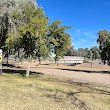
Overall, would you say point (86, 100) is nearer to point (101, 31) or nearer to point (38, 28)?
point (38, 28)

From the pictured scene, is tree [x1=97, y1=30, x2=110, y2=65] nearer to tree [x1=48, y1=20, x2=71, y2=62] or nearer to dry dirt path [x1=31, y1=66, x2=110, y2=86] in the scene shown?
dry dirt path [x1=31, y1=66, x2=110, y2=86]

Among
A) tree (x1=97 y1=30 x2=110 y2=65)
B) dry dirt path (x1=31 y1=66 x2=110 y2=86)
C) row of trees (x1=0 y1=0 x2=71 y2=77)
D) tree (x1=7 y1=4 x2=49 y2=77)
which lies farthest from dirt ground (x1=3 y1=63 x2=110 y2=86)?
tree (x1=7 y1=4 x2=49 y2=77)

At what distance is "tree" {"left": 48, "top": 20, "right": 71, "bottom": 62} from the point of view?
20.2 metres

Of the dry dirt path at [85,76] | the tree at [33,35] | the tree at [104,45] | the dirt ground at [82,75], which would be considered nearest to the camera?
the tree at [33,35]

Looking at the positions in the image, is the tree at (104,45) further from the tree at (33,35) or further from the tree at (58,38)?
Answer: the tree at (33,35)

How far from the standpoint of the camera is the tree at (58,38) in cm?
2016

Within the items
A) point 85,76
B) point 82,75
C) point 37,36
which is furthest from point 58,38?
point 82,75

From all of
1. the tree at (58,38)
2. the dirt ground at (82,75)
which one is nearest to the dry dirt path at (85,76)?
the dirt ground at (82,75)

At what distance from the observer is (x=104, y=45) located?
3412 cm

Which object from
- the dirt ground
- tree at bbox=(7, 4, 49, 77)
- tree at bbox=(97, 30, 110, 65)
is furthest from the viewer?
tree at bbox=(97, 30, 110, 65)

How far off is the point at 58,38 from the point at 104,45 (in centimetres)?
1471

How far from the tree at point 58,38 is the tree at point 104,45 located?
12237mm

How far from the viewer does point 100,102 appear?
9656mm

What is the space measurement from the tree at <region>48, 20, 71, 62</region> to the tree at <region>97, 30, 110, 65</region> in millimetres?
12237
